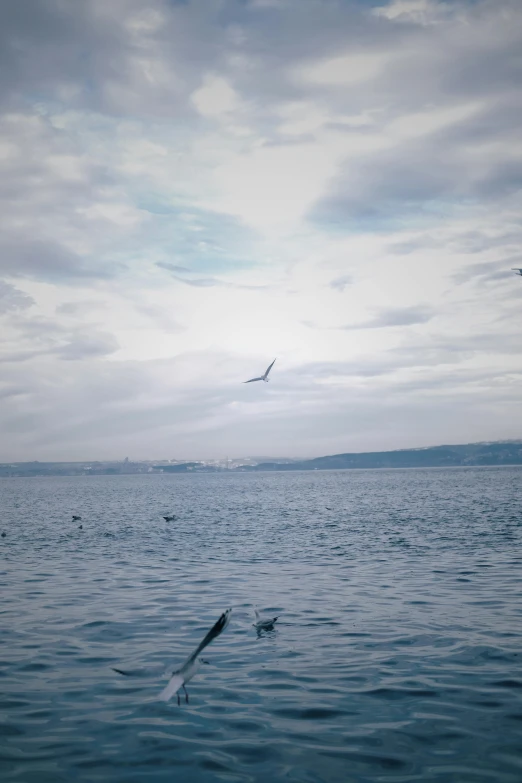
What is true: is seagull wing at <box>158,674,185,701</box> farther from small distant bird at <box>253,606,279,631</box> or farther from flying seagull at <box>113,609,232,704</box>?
small distant bird at <box>253,606,279,631</box>

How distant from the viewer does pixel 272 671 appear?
1274 centimetres

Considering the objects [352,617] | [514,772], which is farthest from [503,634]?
[514,772]

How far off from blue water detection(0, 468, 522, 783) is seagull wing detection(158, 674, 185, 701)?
4.54 ft

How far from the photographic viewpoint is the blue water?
29.2 ft

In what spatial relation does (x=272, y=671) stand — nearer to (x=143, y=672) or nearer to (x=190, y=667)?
(x=143, y=672)

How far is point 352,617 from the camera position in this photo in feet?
56.5

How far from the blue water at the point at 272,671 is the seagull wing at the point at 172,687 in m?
1.38

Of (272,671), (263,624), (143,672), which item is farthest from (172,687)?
(263,624)

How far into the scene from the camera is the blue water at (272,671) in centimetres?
891

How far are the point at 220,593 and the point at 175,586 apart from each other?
7.63 feet

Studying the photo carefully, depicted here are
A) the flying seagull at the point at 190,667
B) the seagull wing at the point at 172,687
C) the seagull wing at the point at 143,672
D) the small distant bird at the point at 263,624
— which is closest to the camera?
the seagull wing at the point at 172,687

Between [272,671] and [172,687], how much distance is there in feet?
18.0

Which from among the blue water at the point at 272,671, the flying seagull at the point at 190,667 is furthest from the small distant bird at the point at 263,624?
the flying seagull at the point at 190,667

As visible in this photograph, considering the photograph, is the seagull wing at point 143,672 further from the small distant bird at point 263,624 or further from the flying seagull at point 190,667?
the small distant bird at point 263,624
